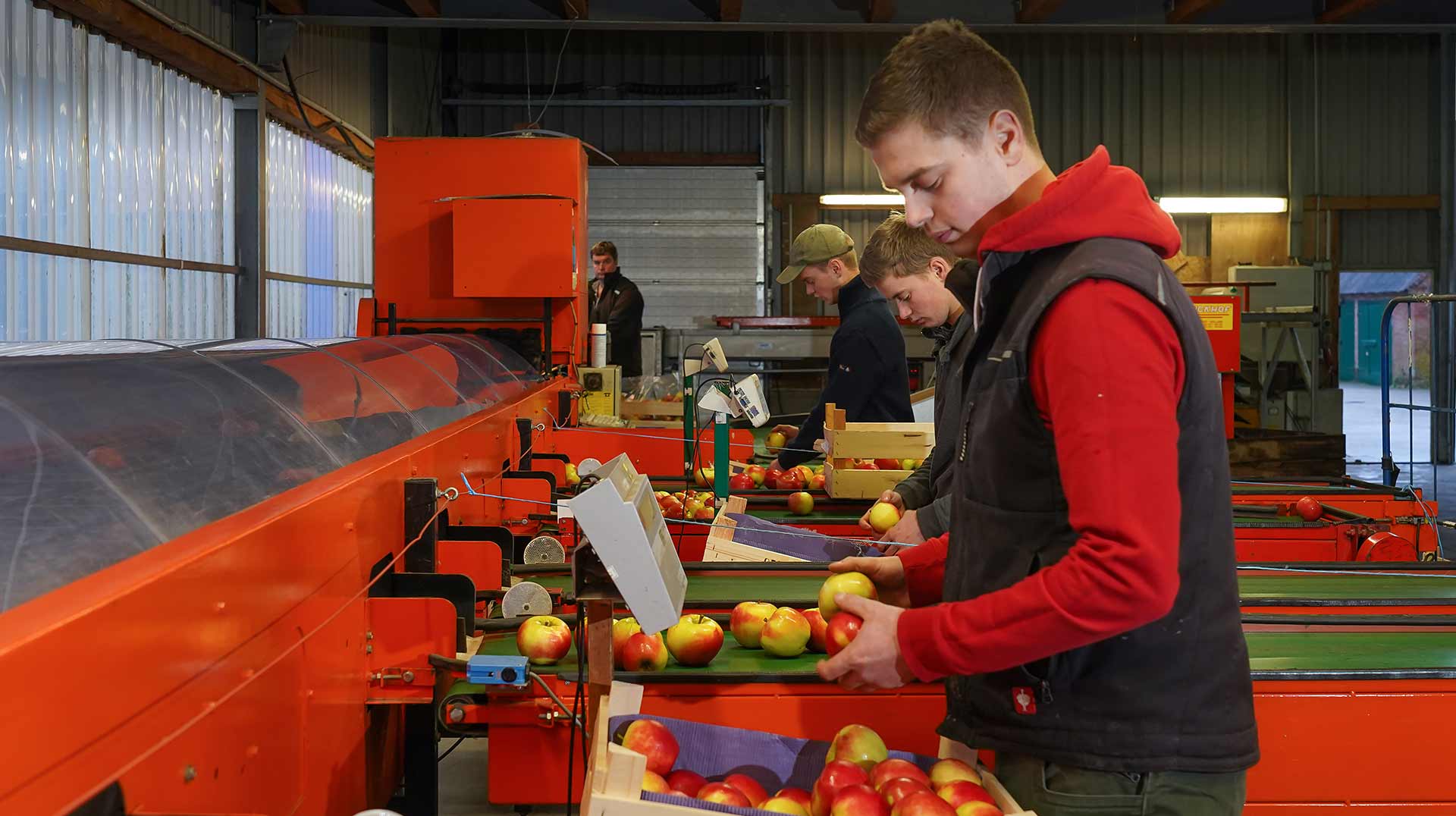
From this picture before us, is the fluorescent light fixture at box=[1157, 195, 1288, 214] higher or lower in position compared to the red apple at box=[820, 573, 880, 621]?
higher

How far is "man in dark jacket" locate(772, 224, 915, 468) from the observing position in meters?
4.50

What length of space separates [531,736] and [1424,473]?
41.7ft

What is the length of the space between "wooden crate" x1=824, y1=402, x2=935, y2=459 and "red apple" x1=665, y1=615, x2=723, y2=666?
2.15m

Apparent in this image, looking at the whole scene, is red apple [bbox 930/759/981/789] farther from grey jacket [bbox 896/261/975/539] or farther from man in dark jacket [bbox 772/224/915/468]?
man in dark jacket [bbox 772/224/915/468]

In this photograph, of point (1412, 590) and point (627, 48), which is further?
point (627, 48)

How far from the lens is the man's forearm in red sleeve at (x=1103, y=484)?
4.09 feet

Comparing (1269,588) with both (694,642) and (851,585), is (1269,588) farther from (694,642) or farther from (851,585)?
(694,642)

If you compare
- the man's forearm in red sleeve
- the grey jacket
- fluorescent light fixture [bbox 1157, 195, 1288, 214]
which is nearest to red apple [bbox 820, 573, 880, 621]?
the grey jacket

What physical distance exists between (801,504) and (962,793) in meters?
2.78

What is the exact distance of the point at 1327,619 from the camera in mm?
2705

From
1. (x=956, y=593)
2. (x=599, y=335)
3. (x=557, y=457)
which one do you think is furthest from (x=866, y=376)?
(x=956, y=593)

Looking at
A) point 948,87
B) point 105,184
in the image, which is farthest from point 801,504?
point 105,184

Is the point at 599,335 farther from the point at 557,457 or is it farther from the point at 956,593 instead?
the point at 956,593

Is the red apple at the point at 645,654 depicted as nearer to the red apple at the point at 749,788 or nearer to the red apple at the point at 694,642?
the red apple at the point at 694,642
